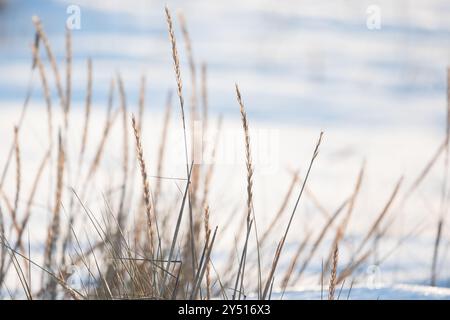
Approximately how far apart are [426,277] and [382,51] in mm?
5757

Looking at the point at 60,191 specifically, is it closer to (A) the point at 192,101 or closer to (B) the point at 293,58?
(A) the point at 192,101

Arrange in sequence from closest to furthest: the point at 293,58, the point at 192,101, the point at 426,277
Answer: the point at 192,101 < the point at 426,277 < the point at 293,58

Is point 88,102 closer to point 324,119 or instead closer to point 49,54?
point 49,54

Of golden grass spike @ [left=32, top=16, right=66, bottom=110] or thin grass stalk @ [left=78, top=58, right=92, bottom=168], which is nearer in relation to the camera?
→ golden grass spike @ [left=32, top=16, right=66, bottom=110]

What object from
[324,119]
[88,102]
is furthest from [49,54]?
[324,119]

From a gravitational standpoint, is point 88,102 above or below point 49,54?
below

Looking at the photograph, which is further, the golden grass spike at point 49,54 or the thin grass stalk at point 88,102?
the thin grass stalk at point 88,102

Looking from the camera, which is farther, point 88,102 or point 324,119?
point 324,119

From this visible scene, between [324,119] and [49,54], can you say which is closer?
[49,54]

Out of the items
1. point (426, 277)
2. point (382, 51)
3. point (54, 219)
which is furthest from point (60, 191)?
point (382, 51)

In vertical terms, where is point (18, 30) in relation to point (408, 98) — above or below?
above

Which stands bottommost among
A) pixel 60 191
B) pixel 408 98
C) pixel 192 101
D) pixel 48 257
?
pixel 408 98

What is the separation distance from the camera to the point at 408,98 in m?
5.95

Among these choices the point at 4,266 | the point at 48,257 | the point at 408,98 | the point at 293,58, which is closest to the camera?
the point at 4,266
